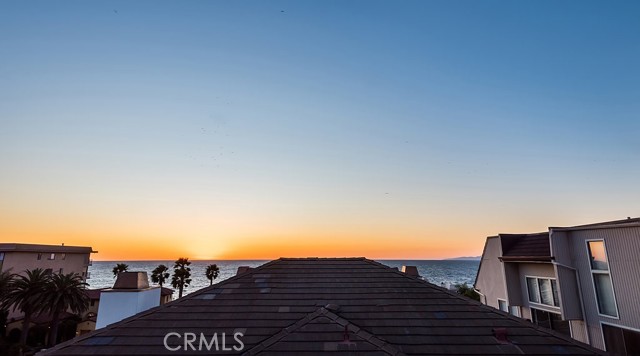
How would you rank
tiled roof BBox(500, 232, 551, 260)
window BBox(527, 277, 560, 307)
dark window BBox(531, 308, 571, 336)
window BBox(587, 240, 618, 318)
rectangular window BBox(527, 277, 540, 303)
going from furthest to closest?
rectangular window BBox(527, 277, 540, 303) → tiled roof BBox(500, 232, 551, 260) → window BBox(527, 277, 560, 307) → dark window BBox(531, 308, 571, 336) → window BBox(587, 240, 618, 318)

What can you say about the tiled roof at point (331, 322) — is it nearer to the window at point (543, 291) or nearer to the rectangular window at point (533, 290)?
the window at point (543, 291)

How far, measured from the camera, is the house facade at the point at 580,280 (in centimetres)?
1294

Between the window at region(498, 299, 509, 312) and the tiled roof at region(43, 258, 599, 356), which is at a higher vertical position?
the tiled roof at region(43, 258, 599, 356)

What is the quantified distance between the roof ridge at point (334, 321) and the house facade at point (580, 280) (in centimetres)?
1288

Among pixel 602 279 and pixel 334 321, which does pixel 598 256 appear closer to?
pixel 602 279

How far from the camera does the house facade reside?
509 inches

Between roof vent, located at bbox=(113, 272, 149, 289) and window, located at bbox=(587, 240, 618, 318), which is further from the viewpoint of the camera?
roof vent, located at bbox=(113, 272, 149, 289)

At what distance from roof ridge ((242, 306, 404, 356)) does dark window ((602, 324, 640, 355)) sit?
12.8 m

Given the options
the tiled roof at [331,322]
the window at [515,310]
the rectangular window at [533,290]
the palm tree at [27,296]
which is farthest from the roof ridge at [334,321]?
the palm tree at [27,296]

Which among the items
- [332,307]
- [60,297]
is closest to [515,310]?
[332,307]

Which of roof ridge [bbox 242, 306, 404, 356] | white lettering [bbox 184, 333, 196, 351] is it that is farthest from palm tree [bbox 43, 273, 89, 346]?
roof ridge [bbox 242, 306, 404, 356]

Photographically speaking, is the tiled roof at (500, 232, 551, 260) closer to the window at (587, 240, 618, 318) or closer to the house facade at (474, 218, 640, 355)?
the house facade at (474, 218, 640, 355)

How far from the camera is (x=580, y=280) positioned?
602 inches

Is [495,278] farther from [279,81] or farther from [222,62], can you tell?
[222,62]
